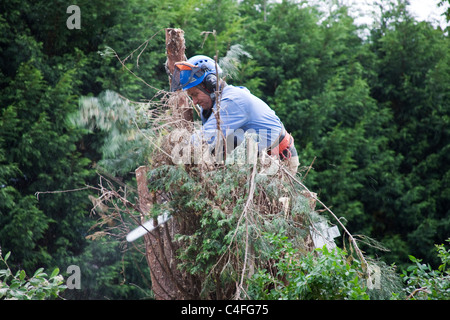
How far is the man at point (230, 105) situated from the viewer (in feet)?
12.8

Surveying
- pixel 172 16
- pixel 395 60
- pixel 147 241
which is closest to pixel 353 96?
pixel 395 60

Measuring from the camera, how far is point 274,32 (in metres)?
9.56

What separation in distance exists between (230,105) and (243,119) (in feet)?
0.42

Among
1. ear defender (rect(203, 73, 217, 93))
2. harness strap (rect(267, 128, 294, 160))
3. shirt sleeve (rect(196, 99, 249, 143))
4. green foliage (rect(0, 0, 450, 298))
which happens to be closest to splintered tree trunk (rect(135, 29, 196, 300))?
shirt sleeve (rect(196, 99, 249, 143))

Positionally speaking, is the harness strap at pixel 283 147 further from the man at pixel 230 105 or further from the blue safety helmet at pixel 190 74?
the blue safety helmet at pixel 190 74

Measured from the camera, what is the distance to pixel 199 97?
411 cm

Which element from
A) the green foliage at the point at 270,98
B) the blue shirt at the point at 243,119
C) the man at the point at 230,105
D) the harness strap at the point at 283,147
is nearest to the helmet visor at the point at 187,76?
the man at the point at 230,105

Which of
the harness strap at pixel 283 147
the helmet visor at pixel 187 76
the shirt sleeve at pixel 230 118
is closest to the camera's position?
the shirt sleeve at pixel 230 118

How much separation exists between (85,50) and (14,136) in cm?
166

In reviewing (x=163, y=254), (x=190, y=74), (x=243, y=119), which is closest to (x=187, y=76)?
(x=190, y=74)

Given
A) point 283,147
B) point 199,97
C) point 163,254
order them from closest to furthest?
point 163,254 → point 199,97 → point 283,147

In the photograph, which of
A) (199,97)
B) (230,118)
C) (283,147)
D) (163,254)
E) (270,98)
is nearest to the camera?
(163,254)

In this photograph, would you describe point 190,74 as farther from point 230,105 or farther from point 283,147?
point 283,147

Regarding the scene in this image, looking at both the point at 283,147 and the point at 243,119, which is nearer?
the point at 243,119
